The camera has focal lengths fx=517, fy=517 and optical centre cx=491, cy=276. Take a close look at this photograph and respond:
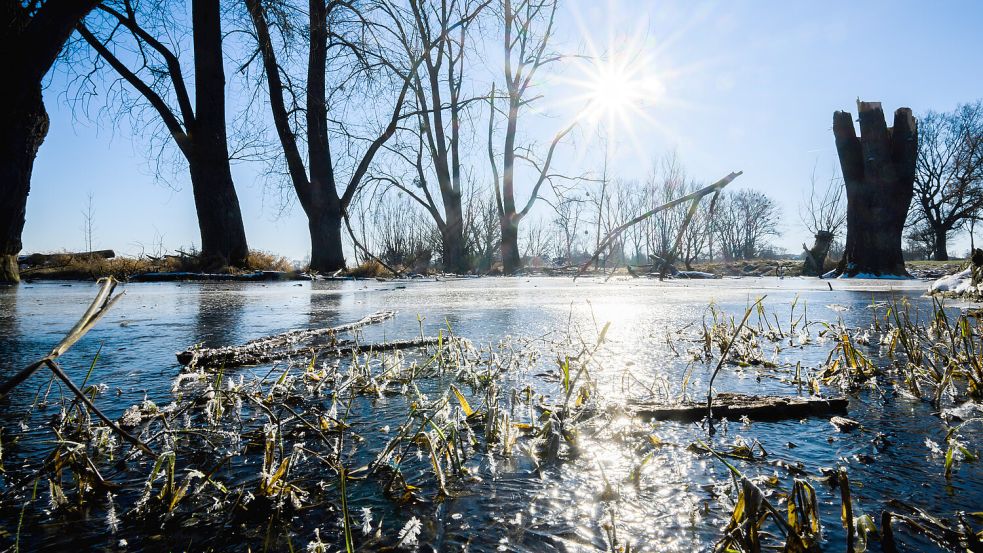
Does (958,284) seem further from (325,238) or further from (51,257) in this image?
(51,257)

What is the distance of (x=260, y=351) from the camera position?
2162mm

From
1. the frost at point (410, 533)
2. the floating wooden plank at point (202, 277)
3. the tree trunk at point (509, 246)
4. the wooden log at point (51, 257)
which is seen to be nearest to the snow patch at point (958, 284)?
the frost at point (410, 533)

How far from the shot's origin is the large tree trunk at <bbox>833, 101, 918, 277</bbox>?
15.1 metres

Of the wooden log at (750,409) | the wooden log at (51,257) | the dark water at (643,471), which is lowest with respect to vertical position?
the dark water at (643,471)

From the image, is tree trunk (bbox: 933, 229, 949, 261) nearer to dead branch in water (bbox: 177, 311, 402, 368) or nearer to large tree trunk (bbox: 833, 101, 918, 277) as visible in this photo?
large tree trunk (bbox: 833, 101, 918, 277)

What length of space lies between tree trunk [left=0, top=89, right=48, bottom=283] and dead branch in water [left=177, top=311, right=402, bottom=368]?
23.8ft

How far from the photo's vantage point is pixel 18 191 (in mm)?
7414

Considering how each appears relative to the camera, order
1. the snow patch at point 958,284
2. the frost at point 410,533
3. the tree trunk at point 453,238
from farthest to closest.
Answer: the tree trunk at point 453,238 → the snow patch at point 958,284 → the frost at point 410,533

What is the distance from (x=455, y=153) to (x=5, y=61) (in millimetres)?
16696

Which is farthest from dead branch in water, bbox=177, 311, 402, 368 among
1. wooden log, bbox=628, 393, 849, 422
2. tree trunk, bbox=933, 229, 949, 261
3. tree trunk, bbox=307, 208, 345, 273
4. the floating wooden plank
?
tree trunk, bbox=933, 229, 949, 261

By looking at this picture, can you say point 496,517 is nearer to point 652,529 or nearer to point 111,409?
point 652,529

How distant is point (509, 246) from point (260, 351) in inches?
788

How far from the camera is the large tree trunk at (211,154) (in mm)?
10883

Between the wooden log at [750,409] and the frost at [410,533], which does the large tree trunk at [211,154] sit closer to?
the wooden log at [750,409]
